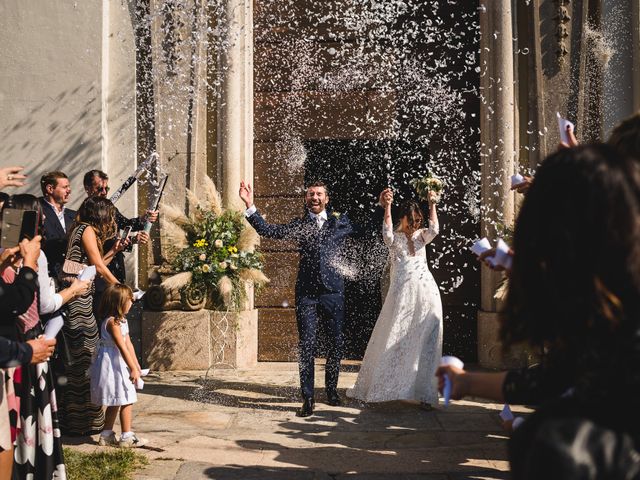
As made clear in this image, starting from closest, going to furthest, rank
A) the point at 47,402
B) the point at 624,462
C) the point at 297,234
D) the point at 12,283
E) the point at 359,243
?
the point at 624,462
the point at 12,283
the point at 47,402
the point at 297,234
the point at 359,243

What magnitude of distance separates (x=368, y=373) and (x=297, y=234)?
4.31 feet

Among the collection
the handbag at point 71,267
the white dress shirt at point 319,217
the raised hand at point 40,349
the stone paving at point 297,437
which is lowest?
the stone paving at point 297,437

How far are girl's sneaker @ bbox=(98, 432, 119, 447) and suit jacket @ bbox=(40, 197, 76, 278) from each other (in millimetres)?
1310

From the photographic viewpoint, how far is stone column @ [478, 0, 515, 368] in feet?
26.3

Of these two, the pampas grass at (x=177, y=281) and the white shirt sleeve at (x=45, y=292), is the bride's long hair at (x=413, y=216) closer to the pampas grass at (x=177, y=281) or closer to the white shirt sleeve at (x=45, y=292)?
the pampas grass at (x=177, y=281)

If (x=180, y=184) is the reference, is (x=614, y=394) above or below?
below

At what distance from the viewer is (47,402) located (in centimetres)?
378

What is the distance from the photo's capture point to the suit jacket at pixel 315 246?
6.38 m

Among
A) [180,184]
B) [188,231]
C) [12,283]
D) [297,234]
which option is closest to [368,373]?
[297,234]

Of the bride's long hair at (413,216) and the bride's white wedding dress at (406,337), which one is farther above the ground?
the bride's long hair at (413,216)

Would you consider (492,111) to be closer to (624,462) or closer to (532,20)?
(532,20)

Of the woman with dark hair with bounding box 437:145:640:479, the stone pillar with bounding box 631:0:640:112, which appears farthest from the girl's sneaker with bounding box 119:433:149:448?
the stone pillar with bounding box 631:0:640:112

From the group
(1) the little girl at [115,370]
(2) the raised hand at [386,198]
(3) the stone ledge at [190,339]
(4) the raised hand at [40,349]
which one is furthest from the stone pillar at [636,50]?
(4) the raised hand at [40,349]

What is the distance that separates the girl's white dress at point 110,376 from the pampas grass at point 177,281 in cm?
226
